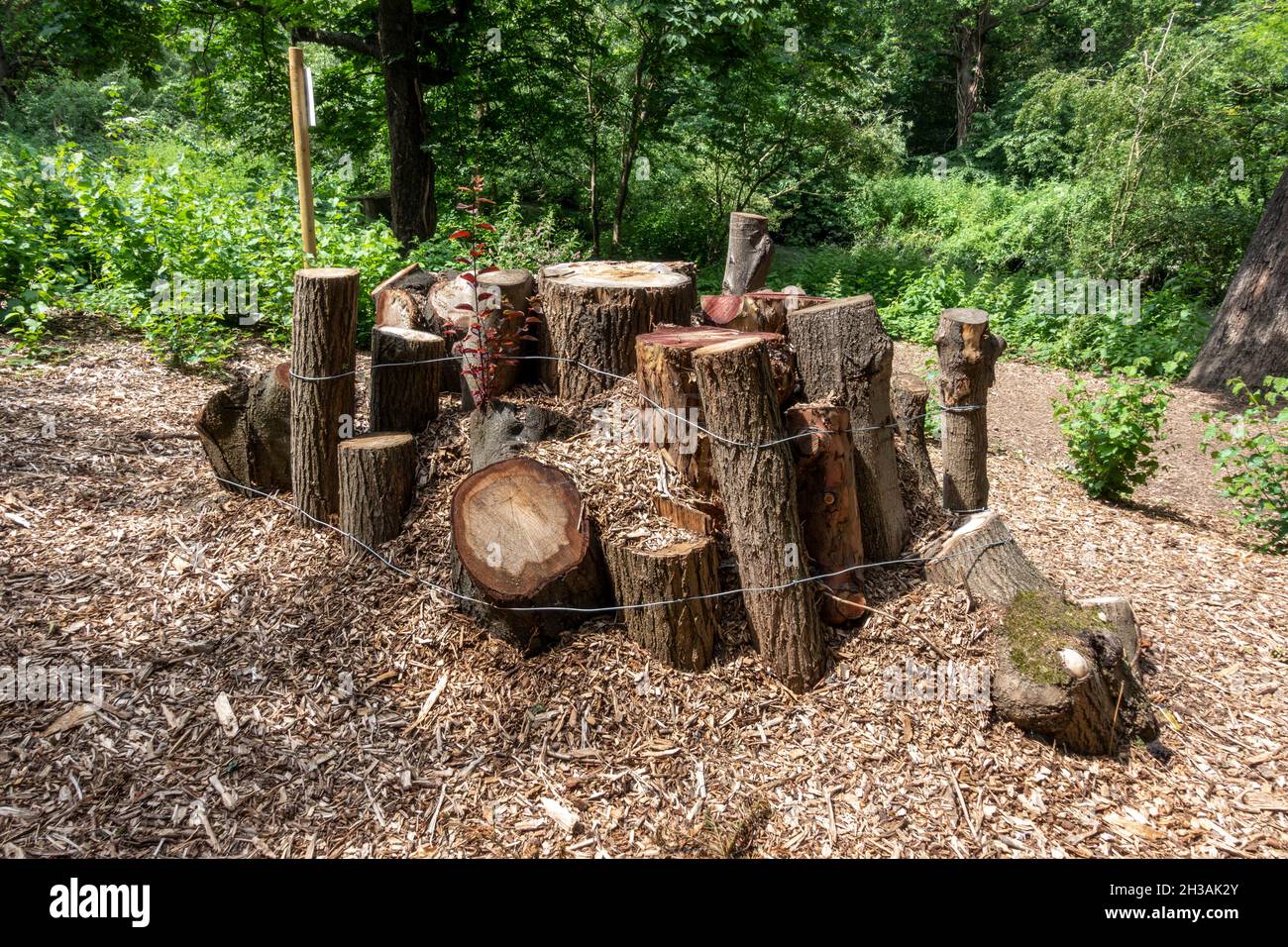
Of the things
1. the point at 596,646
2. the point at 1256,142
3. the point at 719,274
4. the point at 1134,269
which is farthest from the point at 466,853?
the point at 1256,142

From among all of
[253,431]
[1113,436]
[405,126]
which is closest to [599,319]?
[253,431]

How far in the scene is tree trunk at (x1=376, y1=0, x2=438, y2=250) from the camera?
9617 mm

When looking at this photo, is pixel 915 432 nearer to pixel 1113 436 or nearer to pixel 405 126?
pixel 1113 436

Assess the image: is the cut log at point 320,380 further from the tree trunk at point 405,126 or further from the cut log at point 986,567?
the tree trunk at point 405,126

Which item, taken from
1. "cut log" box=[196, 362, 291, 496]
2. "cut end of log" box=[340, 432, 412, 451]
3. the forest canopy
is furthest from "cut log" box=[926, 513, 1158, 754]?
the forest canopy

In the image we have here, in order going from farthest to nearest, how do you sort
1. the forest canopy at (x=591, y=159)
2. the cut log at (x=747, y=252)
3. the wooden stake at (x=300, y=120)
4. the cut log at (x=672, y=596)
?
1. the forest canopy at (x=591, y=159)
2. the cut log at (x=747, y=252)
3. the wooden stake at (x=300, y=120)
4. the cut log at (x=672, y=596)

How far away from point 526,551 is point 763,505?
0.98 meters

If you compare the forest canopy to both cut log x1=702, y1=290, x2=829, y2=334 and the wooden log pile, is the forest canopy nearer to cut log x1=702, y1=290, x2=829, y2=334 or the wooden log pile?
the wooden log pile

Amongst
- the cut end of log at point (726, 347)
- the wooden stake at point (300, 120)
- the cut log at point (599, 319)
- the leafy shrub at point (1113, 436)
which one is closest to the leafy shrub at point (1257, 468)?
the leafy shrub at point (1113, 436)

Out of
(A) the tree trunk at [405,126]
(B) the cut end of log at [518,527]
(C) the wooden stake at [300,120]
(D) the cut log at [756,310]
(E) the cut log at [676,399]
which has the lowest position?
(B) the cut end of log at [518,527]

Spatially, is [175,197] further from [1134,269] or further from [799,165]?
[1134,269]

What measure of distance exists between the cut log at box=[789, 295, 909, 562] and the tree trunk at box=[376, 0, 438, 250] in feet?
22.6

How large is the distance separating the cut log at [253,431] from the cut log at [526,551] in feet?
4.96

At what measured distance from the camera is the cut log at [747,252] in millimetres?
6648
